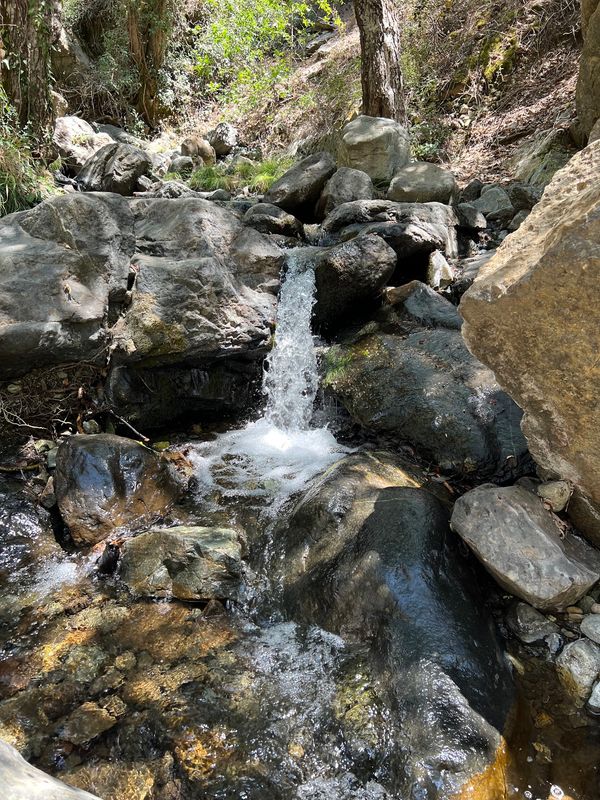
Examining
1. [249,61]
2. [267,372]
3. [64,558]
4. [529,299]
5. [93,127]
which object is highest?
[249,61]

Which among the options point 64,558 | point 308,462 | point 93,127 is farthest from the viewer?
point 93,127

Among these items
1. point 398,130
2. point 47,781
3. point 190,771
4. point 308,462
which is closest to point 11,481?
point 308,462

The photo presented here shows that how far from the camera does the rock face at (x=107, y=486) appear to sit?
12.2ft

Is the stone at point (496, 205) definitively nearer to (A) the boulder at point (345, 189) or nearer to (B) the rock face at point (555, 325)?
(A) the boulder at point (345, 189)

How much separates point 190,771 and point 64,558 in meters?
1.84

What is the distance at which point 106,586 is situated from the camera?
3.29 m

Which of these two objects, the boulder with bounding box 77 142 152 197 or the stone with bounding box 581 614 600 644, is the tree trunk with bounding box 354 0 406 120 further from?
the stone with bounding box 581 614 600 644

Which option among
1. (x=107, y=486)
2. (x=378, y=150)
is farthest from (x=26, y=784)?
(x=378, y=150)

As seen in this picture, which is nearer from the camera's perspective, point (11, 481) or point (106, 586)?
point (106, 586)

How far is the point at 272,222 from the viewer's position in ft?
22.0

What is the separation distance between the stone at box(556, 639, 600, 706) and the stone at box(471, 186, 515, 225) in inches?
227

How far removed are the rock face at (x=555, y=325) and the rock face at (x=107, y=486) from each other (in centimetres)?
254

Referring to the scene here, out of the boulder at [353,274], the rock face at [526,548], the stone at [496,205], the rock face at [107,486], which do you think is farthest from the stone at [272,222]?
the rock face at [526,548]

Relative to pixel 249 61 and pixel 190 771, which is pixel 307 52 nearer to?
pixel 249 61
